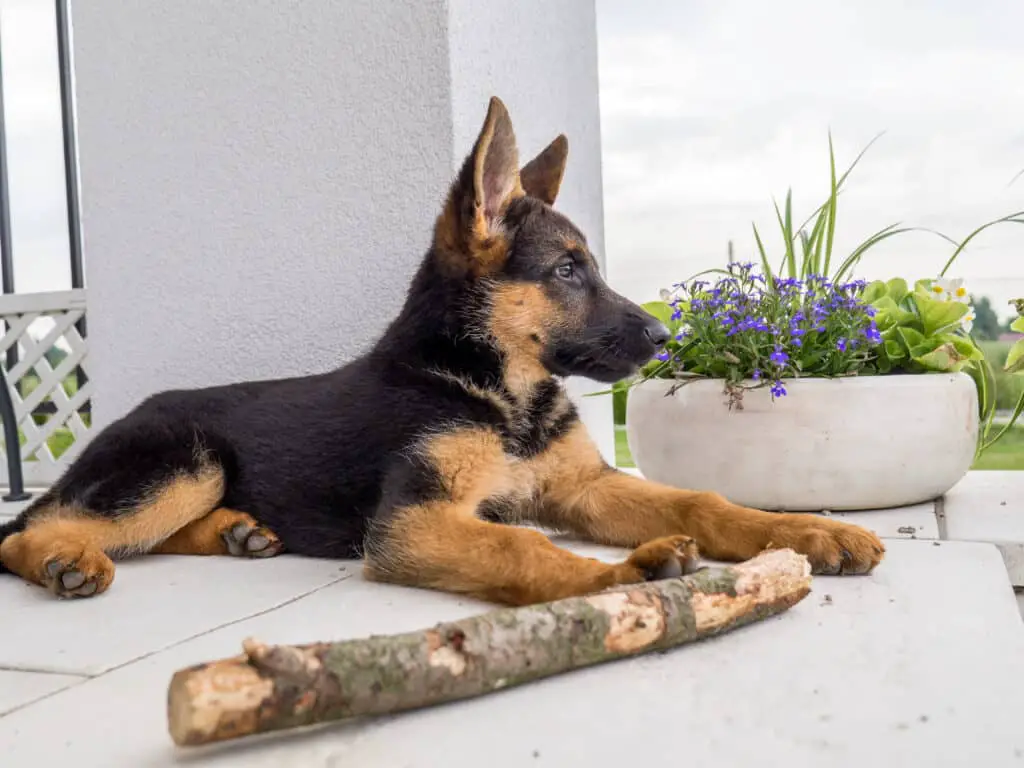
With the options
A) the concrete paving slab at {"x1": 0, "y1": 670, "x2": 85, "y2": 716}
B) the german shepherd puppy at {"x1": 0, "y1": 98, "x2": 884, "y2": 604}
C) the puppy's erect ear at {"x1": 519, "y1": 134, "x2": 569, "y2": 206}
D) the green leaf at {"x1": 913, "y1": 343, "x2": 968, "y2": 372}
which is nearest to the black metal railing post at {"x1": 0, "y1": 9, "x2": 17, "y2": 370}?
the german shepherd puppy at {"x1": 0, "y1": 98, "x2": 884, "y2": 604}

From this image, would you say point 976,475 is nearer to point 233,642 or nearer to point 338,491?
point 338,491

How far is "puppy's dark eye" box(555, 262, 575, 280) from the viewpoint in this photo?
7.59 feet

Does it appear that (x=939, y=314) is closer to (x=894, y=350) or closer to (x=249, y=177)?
(x=894, y=350)

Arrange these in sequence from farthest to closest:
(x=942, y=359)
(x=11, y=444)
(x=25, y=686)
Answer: (x=11, y=444)
(x=942, y=359)
(x=25, y=686)

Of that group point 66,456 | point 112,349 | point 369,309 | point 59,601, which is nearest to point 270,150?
point 369,309

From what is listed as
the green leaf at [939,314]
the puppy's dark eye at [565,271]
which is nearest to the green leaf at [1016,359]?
the green leaf at [939,314]

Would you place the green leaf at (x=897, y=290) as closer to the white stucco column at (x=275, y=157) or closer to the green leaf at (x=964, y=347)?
the green leaf at (x=964, y=347)

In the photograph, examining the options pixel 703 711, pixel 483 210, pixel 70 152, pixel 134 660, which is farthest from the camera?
pixel 70 152

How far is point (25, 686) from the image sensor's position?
1.45 meters

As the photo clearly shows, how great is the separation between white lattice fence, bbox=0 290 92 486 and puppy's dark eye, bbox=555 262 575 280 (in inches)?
111

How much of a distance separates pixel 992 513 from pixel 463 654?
1.95 m

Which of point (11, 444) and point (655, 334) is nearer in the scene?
point (655, 334)

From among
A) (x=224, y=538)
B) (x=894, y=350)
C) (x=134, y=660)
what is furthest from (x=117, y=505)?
(x=894, y=350)

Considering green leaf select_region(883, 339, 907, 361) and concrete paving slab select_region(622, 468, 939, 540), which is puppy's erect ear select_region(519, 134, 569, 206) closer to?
green leaf select_region(883, 339, 907, 361)
